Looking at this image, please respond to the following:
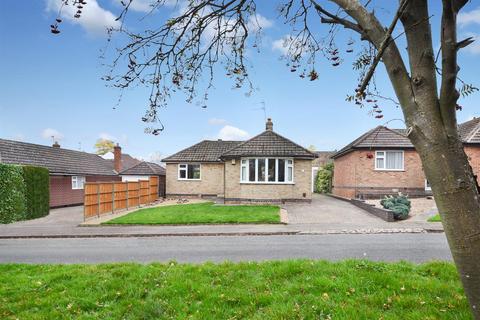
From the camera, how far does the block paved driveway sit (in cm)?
1523

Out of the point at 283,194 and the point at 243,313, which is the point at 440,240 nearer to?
the point at 243,313

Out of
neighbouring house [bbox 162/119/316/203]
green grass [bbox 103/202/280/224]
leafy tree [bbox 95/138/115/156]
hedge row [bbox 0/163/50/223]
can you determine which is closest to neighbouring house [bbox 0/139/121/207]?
hedge row [bbox 0/163/50/223]

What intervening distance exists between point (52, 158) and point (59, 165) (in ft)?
2.86

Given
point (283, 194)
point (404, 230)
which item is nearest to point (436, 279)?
point (404, 230)

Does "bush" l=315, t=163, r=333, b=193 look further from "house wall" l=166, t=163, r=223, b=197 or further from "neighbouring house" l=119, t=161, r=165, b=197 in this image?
"neighbouring house" l=119, t=161, r=165, b=197

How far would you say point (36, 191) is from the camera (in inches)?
873

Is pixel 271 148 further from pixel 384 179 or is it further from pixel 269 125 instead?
pixel 384 179

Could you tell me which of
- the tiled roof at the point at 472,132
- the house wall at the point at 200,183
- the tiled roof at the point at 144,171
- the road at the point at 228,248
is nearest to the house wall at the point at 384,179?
the tiled roof at the point at 472,132

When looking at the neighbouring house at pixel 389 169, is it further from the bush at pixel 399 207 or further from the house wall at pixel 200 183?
the house wall at pixel 200 183

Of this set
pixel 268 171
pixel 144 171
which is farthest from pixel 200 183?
pixel 268 171

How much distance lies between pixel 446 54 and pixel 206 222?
571 inches

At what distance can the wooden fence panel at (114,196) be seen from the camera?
64.1 ft

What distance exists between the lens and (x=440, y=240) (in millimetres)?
11258

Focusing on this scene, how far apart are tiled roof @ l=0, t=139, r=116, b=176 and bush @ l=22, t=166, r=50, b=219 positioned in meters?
3.47
